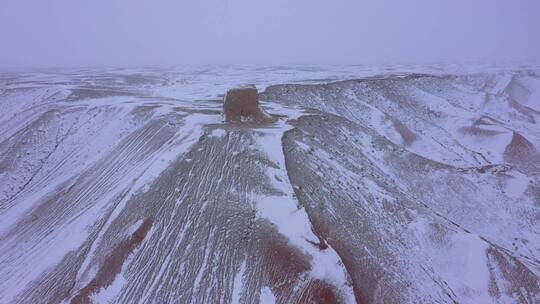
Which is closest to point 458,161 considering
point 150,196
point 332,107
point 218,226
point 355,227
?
Answer: point 332,107

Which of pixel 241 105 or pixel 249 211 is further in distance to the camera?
pixel 241 105

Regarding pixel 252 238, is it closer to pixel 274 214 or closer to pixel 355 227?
pixel 274 214

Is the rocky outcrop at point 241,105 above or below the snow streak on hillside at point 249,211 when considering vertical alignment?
above

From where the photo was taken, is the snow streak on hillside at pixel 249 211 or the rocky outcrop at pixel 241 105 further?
the rocky outcrop at pixel 241 105

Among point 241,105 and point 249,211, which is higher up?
point 241,105
